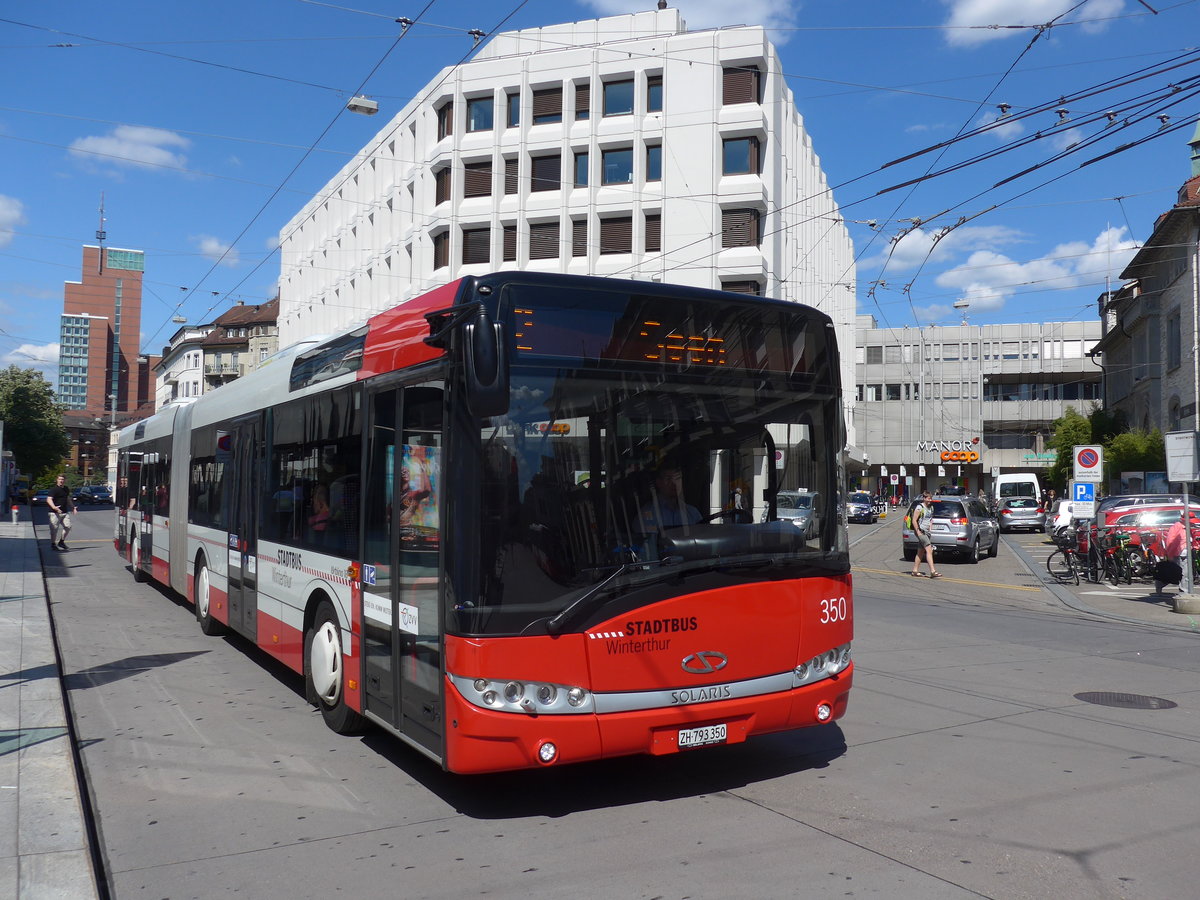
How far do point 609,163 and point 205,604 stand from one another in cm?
3175

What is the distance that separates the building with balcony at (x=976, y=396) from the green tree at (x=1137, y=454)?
42.3 meters

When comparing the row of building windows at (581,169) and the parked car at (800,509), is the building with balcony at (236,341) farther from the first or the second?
the parked car at (800,509)

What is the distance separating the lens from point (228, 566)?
10953 millimetres

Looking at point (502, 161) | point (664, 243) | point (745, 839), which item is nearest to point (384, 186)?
point (502, 161)

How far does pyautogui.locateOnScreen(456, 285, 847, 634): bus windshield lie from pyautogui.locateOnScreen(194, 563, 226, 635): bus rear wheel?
770 centimetres

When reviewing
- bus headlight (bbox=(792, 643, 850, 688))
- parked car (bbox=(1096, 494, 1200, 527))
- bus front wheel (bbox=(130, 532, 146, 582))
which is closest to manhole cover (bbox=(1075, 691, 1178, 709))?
bus headlight (bbox=(792, 643, 850, 688))

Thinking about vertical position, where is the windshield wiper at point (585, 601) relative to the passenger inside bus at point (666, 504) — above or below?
below

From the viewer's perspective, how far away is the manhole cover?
8.70 metres

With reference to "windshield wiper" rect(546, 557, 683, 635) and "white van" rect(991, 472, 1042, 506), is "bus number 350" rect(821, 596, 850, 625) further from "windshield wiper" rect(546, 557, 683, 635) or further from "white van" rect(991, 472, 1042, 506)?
"white van" rect(991, 472, 1042, 506)

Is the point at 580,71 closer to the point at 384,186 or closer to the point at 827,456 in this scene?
the point at 384,186

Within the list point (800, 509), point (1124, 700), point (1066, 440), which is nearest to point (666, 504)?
point (800, 509)

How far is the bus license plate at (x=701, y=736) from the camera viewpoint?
5.64 m

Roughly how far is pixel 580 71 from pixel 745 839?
3931 centimetres

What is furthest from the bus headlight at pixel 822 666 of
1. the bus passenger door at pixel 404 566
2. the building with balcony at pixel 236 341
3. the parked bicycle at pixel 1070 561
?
the building with balcony at pixel 236 341
